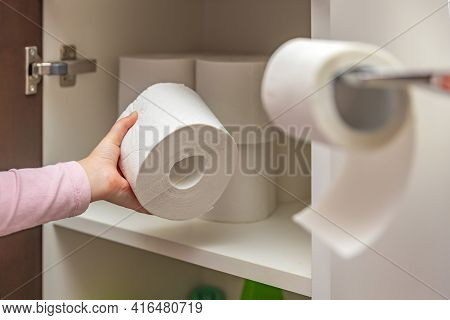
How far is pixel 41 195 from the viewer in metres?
0.68

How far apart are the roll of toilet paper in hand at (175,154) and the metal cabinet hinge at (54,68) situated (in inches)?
6.2

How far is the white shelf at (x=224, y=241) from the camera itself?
27.6 inches

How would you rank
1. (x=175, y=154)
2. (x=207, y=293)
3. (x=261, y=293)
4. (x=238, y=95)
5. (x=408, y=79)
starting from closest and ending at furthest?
1. (x=408, y=79)
2. (x=175, y=154)
3. (x=238, y=95)
4. (x=261, y=293)
5. (x=207, y=293)

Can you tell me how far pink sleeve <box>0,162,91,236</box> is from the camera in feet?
2.19

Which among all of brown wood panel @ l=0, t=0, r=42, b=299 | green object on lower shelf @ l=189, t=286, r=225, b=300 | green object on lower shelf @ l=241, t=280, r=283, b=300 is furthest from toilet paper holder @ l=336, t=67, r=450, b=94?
green object on lower shelf @ l=189, t=286, r=225, b=300

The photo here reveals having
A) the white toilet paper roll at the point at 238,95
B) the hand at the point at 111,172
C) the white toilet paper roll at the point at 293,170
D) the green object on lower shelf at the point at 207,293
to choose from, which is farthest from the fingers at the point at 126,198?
the green object on lower shelf at the point at 207,293

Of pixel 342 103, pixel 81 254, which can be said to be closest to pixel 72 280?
pixel 81 254

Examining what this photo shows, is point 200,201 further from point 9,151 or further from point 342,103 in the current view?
point 342,103

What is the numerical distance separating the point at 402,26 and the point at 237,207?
0.34m

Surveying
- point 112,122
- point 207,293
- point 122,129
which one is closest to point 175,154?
point 122,129

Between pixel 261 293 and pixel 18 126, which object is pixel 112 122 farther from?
pixel 261 293

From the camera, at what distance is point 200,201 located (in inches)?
27.3

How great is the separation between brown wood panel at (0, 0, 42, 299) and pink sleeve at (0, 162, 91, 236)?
10 centimetres

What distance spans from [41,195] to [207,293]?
48 centimetres
